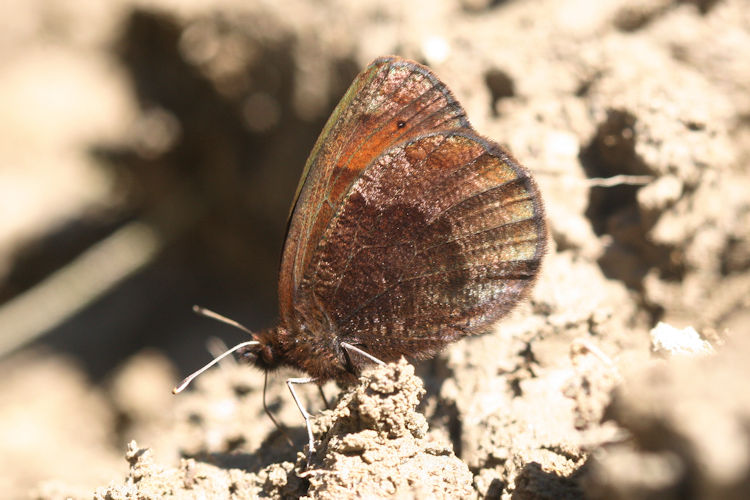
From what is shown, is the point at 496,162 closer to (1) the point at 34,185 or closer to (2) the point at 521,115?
(2) the point at 521,115

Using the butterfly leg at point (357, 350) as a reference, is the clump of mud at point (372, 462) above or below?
below

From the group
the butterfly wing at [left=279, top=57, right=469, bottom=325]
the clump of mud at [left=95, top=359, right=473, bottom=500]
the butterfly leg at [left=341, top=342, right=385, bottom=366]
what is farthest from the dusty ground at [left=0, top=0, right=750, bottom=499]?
the butterfly wing at [left=279, top=57, right=469, bottom=325]

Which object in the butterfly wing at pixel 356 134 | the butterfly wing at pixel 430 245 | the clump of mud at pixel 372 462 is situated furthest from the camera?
the butterfly wing at pixel 356 134

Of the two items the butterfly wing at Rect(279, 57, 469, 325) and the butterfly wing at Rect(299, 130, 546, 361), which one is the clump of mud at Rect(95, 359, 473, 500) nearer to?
the butterfly wing at Rect(299, 130, 546, 361)

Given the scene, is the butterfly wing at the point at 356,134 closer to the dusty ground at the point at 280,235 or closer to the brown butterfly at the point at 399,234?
the brown butterfly at the point at 399,234

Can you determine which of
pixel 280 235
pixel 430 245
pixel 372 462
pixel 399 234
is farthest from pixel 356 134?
pixel 280 235

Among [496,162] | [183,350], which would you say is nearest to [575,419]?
[496,162]

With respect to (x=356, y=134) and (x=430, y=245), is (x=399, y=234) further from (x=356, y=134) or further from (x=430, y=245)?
(x=356, y=134)

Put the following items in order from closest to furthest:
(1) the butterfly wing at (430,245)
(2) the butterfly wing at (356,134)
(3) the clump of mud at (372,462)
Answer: (3) the clump of mud at (372,462), (1) the butterfly wing at (430,245), (2) the butterfly wing at (356,134)

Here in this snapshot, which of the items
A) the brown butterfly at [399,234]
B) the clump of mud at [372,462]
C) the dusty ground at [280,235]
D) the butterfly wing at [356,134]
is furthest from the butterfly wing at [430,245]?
the clump of mud at [372,462]
